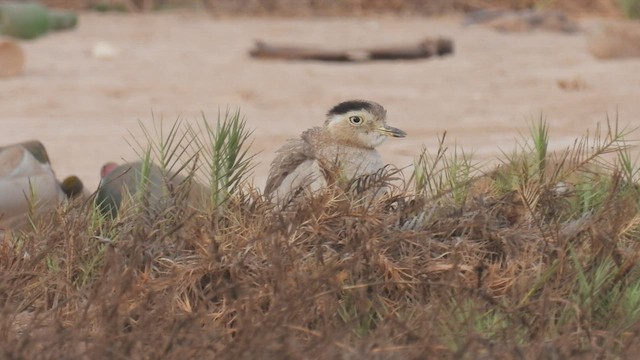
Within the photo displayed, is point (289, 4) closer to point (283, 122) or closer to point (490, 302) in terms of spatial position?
point (283, 122)

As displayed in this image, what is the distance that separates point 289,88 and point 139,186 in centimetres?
726

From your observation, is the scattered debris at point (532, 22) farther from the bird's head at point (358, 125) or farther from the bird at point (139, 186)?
the bird at point (139, 186)

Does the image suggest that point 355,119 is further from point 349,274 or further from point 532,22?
point 532,22

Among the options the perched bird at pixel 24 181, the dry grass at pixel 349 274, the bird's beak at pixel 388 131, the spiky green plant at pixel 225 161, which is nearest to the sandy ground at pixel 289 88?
the perched bird at pixel 24 181

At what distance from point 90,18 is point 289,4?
2700mm

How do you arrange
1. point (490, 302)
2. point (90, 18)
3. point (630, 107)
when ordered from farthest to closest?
point (90, 18)
point (630, 107)
point (490, 302)

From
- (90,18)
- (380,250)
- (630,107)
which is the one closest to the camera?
(380,250)

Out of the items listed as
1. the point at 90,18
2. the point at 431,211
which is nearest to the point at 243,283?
the point at 431,211

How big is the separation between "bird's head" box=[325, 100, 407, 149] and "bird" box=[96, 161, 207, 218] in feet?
2.11

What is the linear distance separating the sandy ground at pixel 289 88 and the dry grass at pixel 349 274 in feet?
9.53

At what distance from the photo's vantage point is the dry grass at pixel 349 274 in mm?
4277

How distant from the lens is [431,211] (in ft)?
16.9

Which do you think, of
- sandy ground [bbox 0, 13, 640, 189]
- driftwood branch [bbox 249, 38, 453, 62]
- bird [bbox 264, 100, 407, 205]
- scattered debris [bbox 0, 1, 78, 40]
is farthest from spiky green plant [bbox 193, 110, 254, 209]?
scattered debris [bbox 0, 1, 78, 40]

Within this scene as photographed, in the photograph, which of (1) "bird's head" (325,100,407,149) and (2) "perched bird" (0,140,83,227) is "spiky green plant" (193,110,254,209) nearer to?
(1) "bird's head" (325,100,407,149)
